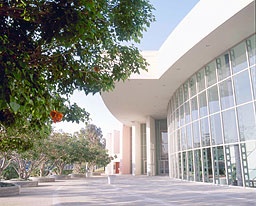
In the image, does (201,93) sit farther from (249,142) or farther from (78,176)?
(78,176)

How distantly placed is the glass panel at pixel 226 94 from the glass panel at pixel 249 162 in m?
2.25

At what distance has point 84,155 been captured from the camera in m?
27.0

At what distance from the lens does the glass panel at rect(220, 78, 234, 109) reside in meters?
12.9

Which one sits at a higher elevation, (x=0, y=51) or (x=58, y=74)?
(x=58, y=74)

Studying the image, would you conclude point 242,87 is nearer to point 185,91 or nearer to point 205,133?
point 205,133

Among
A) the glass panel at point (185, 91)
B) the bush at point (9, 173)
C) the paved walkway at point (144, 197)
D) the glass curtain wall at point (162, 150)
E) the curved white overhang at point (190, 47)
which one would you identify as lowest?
the paved walkway at point (144, 197)

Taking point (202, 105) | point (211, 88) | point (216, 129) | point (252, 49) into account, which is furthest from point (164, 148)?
point (252, 49)

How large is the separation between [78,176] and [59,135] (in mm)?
7602

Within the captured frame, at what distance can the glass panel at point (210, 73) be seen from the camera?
14.6 m

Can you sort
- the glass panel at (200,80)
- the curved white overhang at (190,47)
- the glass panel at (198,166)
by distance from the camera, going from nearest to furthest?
the curved white overhang at (190,47)
the glass panel at (198,166)
the glass panel at (200,80)

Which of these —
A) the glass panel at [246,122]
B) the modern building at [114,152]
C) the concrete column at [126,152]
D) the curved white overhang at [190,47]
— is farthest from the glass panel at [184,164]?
the modern building at [114,152]

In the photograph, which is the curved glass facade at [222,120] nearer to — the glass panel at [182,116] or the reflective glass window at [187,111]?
the reflective glass window at [187,111]

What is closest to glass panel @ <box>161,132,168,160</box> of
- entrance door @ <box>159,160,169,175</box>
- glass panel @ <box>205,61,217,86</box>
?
entrance door @ <box>159,160,169,175</box>

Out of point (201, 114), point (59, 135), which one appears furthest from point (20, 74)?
point (59, 135)
